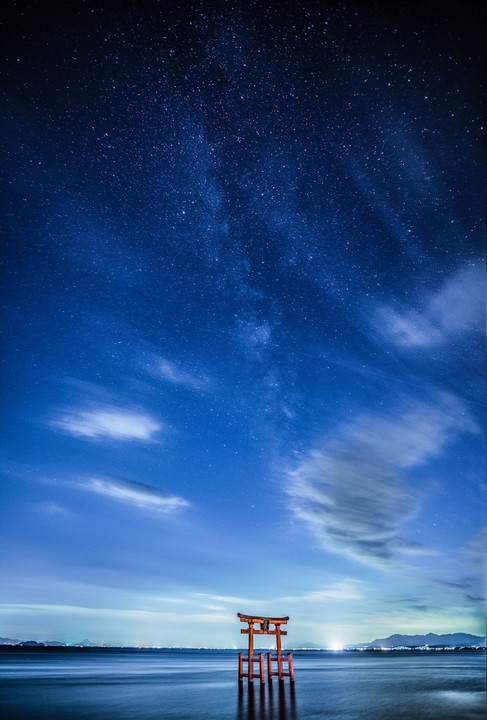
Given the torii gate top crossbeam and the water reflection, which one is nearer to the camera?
the water reflection

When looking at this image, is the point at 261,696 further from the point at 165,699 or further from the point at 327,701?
the point at 165,699

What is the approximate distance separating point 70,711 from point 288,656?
1034 centimetres

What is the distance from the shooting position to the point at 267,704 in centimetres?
1683

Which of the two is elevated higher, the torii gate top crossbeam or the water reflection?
the torii gate top crossbeam

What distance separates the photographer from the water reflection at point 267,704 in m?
14.5

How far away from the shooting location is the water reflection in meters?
14.5

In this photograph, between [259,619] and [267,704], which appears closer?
[267,704]

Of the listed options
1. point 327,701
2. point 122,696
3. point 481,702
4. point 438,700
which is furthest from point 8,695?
point 481,702

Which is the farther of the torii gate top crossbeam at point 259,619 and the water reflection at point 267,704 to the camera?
the torii gate top crossbeam at point 259,619

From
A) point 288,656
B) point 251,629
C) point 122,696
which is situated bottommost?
point 122,696

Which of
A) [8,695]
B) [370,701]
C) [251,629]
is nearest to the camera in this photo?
[370,701]

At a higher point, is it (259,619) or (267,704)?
(259,619)

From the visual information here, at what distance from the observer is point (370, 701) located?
18.2 meters

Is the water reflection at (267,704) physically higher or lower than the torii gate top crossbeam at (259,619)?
lower
